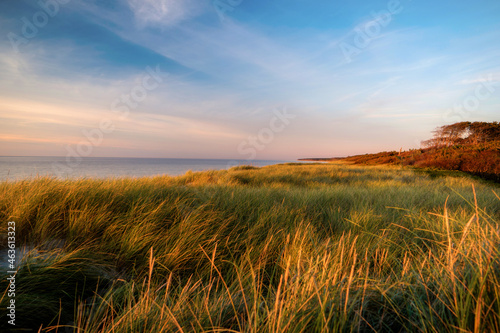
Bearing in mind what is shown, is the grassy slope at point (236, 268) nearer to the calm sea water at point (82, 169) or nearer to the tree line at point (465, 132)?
the calm sea water at point (82, 169)

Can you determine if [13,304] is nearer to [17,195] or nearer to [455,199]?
[17,195]

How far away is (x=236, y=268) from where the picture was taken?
1.47 metres

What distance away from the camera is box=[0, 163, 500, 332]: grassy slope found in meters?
1.01

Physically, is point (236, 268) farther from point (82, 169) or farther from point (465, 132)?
point (465, 132)

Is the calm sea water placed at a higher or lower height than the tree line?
lower

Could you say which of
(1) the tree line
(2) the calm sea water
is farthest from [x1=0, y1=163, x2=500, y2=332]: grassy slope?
(1) the tree line

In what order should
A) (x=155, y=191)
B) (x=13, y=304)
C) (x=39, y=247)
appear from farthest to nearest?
(x=155, y=191) → (x=39, y=247) → (x=13, y=304)

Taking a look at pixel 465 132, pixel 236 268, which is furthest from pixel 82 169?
pixel 465 132

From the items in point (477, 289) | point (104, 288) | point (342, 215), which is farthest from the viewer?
point (342, 215)

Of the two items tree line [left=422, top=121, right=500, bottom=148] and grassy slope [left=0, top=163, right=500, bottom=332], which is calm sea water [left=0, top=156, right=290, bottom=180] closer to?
grassy slope [left=0, top=163, right=500, bottom=332]

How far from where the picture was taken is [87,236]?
2.28 m

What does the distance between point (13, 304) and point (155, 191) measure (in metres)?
2.62

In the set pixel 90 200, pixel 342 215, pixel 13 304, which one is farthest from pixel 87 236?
pixel 342 215

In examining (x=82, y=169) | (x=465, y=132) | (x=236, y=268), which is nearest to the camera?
(x=236, y=268)
